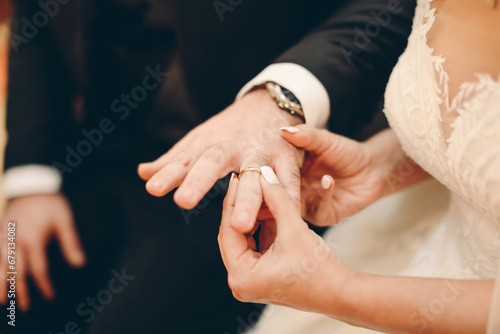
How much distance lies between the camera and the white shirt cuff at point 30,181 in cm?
98

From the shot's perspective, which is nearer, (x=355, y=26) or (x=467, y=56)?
(x=467, y=56)

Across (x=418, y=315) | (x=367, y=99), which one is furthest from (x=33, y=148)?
(x=418, y=315)

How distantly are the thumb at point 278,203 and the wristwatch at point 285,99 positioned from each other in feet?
0.73

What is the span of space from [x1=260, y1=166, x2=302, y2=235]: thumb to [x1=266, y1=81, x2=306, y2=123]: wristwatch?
0.22 metres

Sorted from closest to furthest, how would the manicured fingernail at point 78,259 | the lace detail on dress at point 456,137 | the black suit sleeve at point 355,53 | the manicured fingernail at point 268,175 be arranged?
the lace detail on dress at point 456,137
the manicured fingernail at point 268,175
the black suit sleeve at point 355,53
the manicured fingernail at point 78,259

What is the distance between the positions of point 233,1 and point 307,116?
0.40 m

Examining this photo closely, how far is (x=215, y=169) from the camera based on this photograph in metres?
0.60

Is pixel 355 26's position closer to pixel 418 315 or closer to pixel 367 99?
pixel 367 99

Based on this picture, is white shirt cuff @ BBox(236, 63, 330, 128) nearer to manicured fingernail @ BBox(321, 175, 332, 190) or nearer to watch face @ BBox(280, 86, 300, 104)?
watch face @ BBox(280, 86, 300, 104)

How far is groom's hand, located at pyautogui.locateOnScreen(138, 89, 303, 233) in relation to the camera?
55 centimetres

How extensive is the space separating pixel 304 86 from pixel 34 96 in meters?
0.76

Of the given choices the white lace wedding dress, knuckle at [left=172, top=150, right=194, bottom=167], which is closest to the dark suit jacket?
the white lace wedding dress

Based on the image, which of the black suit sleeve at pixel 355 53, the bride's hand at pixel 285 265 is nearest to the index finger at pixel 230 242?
the bride's hand at pixel 285 265

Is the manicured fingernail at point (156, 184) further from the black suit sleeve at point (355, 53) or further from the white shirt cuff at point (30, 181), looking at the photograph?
the white shirt cuff at point (30, 181)
